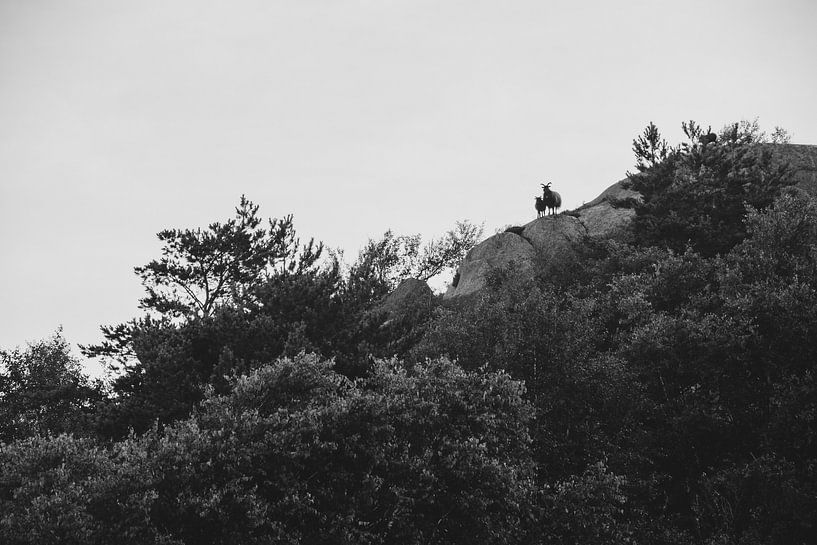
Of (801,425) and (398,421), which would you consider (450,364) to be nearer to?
(398,421)

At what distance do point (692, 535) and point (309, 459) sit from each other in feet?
48.0

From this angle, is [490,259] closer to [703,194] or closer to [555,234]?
[555,234]

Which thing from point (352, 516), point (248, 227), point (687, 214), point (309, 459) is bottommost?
point (352, 516)

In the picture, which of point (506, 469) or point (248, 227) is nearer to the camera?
point (506, 469)

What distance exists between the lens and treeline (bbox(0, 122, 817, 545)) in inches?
620

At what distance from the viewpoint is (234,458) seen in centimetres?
1559

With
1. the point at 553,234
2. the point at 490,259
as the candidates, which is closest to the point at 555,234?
the point at 553,234

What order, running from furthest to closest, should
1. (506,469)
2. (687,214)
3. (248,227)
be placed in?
(248,227) → (687,214) → (506,469)

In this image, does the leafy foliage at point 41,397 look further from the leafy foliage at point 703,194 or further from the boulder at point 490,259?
the leafy foliage at point 703,194

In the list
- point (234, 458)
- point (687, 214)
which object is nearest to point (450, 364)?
point (234, 458)

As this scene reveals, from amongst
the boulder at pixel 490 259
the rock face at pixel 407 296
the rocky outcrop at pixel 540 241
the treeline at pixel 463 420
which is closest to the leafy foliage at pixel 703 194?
the treeline at pixel 463 420

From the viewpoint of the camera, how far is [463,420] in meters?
18.4

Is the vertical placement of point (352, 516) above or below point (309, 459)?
below

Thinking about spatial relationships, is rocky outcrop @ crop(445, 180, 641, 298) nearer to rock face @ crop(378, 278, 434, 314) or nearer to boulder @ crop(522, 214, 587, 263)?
boulder @ crop(522, 214, 587, 263)
